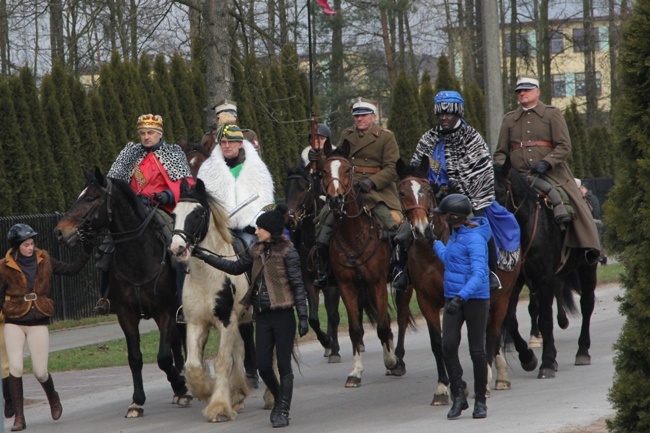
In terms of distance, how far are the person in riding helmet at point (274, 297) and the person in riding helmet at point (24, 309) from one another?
1747 mm

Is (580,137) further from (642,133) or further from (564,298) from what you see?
(642,133)

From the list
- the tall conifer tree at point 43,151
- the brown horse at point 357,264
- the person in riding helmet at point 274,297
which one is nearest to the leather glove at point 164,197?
the person in riding helmet at point 274,297

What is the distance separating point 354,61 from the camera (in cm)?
→ 4562

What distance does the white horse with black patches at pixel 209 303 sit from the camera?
10219mm

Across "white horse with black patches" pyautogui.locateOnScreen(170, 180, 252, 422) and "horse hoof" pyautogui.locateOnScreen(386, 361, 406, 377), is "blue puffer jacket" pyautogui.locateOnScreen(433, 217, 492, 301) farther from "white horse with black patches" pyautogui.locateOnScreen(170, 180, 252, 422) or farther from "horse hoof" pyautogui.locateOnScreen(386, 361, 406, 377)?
"horse hoof" pyautogui.locateOnScreen(386, 361, 406, 377)

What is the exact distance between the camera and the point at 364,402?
36.3ft

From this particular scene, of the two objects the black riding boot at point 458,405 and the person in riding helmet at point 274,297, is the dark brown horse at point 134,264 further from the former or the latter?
the black riding boot at point 458,405

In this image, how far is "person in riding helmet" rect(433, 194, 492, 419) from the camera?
9539mm

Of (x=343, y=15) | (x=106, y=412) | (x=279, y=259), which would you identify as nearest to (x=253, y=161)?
(x=279, y=259)

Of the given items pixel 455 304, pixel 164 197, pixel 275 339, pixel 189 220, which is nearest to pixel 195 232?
pixel 189 220

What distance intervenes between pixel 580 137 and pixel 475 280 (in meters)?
31.0

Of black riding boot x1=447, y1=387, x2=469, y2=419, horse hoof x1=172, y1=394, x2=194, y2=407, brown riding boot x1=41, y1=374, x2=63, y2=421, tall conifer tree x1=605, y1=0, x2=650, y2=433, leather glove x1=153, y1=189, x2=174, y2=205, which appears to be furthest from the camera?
horse hoof x1=172, y1=394, x2=194, y2=407

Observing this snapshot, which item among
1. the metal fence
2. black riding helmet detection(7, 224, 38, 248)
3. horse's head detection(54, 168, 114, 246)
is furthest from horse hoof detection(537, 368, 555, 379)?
the metal fence

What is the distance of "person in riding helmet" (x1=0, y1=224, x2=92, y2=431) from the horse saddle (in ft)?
16.3
